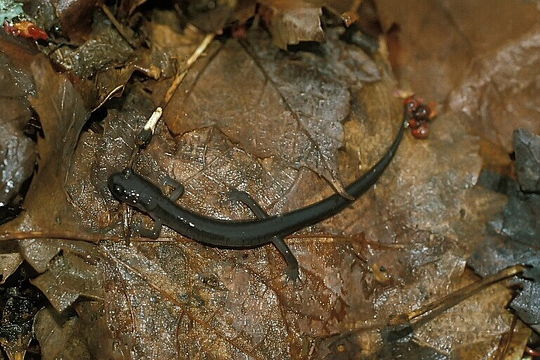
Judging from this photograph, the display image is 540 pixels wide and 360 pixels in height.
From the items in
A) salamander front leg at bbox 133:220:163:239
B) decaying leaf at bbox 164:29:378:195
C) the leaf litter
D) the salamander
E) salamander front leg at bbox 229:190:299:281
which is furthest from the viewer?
decaying leaf at bbox 164:29:378:195

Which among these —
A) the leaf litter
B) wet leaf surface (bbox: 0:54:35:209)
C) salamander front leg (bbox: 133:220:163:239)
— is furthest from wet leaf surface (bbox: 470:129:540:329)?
wet leaf surface (bbox: 0:54:35:209)

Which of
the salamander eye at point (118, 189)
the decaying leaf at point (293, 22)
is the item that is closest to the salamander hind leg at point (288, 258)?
the salamander eye at point (118, 189)

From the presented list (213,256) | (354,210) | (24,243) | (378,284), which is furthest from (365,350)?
(24,243)

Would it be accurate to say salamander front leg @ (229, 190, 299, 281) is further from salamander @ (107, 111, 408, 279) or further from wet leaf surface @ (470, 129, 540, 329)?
wet leaf surface @ (470, 129, 540, 329)

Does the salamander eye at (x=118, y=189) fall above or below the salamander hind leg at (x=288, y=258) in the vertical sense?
below

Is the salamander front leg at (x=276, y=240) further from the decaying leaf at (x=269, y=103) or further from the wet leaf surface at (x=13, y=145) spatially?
the wet leaf surface at (x=13, y=145)

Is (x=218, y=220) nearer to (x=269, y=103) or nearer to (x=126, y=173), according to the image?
(x=126, y=173)

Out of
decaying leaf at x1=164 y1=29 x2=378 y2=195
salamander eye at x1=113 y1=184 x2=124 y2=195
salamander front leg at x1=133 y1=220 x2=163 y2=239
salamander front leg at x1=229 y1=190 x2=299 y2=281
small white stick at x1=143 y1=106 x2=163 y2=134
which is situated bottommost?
salamander front leg at x1=133 y1=220 x2=163 y2=239
